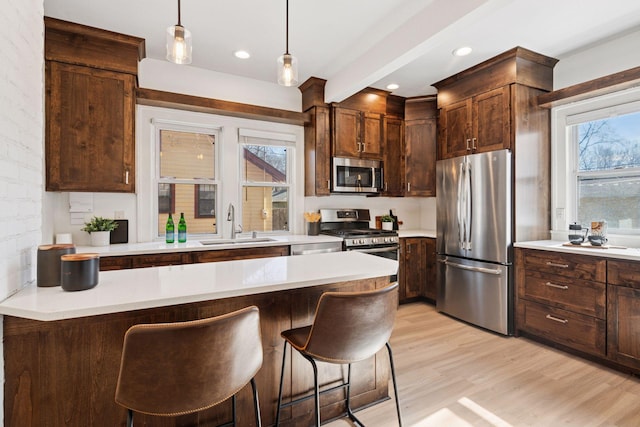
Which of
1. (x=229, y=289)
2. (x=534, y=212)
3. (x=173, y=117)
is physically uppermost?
(x=173, y=117)

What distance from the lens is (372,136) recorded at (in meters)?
4.17

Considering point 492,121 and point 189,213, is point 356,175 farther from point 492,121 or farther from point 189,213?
point 189,213

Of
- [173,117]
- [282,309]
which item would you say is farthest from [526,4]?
[173,117]

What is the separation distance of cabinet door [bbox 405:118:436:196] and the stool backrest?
314cm

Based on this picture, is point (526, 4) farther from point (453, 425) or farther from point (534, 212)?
point (453, 425)

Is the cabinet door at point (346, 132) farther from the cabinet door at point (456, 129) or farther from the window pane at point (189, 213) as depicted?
the window pane at point (189, 213)

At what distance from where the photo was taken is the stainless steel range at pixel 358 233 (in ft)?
12.3

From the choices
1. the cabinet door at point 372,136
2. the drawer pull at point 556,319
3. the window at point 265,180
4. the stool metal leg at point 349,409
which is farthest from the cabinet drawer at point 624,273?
the window at point 265,180

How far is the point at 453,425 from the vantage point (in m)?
1.85

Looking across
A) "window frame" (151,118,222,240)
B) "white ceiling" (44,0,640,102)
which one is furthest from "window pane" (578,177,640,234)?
"window frame" (151,118,222,240)

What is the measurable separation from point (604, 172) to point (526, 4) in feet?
5.93

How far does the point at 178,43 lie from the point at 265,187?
8.05 feet

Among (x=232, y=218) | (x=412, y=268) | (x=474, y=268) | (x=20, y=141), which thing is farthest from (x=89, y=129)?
(x=474, y=268)

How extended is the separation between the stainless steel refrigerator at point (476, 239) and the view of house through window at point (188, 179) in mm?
2721
